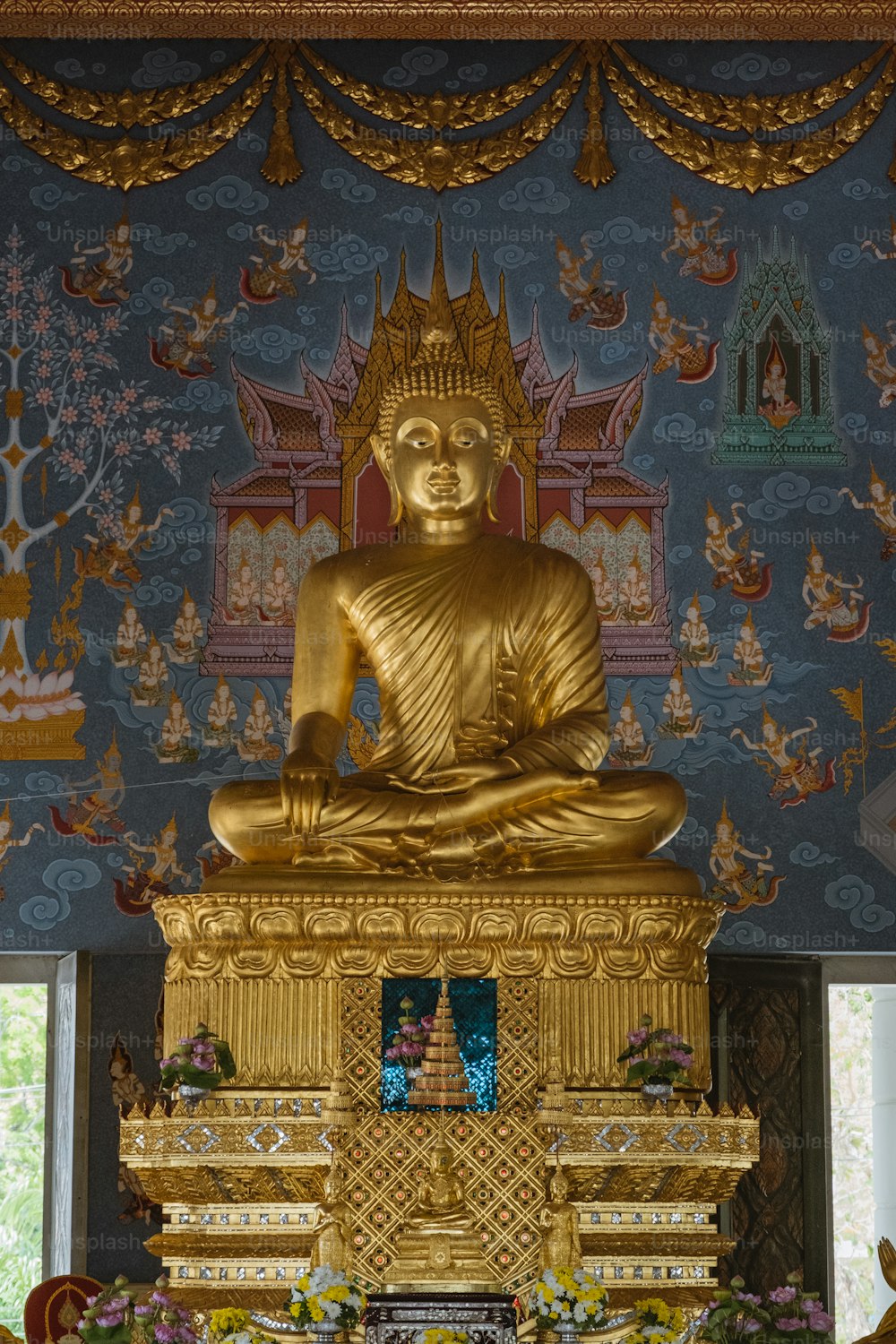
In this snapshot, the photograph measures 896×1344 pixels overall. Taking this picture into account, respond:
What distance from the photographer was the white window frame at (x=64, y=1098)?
24.7 feet

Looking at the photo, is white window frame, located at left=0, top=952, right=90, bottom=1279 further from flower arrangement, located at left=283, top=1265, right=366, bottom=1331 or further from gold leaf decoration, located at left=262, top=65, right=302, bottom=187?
gold leaf decoration, located at left=262, top=65, right=302, bottom=187

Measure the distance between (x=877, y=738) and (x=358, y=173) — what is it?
3.13m

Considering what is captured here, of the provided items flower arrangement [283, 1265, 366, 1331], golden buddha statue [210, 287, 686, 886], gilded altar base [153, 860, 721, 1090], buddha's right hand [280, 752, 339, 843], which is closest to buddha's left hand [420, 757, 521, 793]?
golden buddha statue [210, 287, 686, 886]

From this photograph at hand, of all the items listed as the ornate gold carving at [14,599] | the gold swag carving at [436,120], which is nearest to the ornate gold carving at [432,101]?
the gold swag carving at [436,120]

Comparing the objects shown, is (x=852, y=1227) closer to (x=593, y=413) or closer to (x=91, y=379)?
(x=593, y=413)

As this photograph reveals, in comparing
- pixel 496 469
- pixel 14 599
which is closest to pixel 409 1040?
pixel 496 469

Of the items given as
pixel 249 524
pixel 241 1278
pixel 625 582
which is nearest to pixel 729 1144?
pixel 241 1278

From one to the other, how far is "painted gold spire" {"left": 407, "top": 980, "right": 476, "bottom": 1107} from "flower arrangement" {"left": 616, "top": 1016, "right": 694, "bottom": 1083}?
500 mm

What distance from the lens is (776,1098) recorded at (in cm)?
759

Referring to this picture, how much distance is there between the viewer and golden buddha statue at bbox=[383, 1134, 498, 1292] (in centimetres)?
535

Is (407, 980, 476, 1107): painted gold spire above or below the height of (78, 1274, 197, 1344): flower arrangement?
above

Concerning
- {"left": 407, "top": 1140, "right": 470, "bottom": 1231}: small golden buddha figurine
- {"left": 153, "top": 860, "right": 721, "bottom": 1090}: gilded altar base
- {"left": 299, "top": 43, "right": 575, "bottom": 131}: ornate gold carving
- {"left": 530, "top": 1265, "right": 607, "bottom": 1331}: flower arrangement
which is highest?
{"left": 299, "top": 43, "right": 575, "bottom": 131}: ornate gold carving

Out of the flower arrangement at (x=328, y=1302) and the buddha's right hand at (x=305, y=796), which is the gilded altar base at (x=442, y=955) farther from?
the flower arrangement at (x=328, y=1302)

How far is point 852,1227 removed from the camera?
7.87 meters
